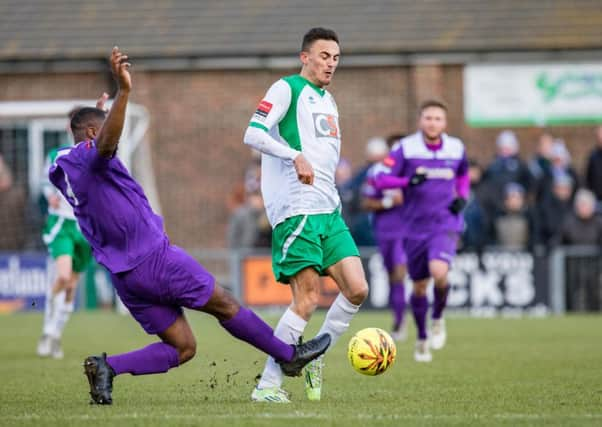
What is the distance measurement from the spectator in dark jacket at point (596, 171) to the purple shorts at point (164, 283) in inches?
606

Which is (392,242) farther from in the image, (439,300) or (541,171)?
(541,171)

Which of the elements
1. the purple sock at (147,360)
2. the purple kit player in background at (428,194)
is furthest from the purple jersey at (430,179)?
the purple sock at (147,360)

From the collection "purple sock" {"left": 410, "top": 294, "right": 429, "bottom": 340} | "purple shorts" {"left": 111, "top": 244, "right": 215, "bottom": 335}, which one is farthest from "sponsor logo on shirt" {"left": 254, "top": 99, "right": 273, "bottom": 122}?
"purple sock" {"left": 410, "top": 294, "right": 429, "bottom": 340}

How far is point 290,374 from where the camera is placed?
889cm

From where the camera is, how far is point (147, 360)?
8.84 meters

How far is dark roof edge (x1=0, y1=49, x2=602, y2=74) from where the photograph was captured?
25.9 meters

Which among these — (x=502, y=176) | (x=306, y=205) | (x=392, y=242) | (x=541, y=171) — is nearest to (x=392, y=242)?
(x=392, y=242)

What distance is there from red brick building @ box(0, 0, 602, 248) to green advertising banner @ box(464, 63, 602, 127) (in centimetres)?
20

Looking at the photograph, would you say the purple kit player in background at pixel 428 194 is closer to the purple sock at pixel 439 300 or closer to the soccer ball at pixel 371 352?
the purple sock at pixel 439 300

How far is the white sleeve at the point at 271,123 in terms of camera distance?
893cm

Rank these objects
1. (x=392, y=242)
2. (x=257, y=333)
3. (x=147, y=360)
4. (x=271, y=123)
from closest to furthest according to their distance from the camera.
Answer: (x=257, y=333) < (x=147, y=360) < (x=271, y=123) < (x=392, y=242)

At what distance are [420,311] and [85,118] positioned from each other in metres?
5.68

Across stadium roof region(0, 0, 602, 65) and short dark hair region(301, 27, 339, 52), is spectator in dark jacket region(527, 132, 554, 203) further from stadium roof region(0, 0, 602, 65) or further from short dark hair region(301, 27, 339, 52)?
short dark hair region(301, 27, 339, 52)

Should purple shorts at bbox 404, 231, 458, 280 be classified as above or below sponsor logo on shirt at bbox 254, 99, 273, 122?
below
